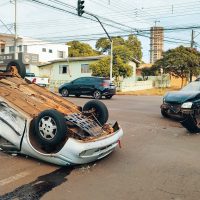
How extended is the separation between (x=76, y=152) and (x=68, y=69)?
125 ft

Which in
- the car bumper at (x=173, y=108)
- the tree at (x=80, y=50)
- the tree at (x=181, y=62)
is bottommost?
the car bumper at (x=173, y=108)

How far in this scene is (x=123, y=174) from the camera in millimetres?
6051

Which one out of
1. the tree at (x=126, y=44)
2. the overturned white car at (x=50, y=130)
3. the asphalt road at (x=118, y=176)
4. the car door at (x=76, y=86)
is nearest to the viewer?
the asphalt road at (x=118, y=176)

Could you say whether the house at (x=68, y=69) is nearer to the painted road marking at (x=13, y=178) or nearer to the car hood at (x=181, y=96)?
the car hood at (x=181, y=96)

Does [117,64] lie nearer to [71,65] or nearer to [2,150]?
[71,65]

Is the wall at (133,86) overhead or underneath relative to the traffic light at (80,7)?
underneath

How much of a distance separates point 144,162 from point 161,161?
0.34 metres

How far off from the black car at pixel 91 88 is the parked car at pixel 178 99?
11.5 meters

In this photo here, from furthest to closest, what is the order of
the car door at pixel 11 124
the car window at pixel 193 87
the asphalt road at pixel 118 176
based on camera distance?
the car window at pixel 193 87
the car door at pixel 11 124
the asphalt road at pixel 118 176

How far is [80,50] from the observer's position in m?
67.9

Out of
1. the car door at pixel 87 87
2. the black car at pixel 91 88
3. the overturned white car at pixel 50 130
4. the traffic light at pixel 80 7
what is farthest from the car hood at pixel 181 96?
the car door at pixel 87 87

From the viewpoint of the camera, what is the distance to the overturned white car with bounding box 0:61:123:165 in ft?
19.9

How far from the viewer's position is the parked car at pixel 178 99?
38.1 feet

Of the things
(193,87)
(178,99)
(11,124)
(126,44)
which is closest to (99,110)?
(11,124)
